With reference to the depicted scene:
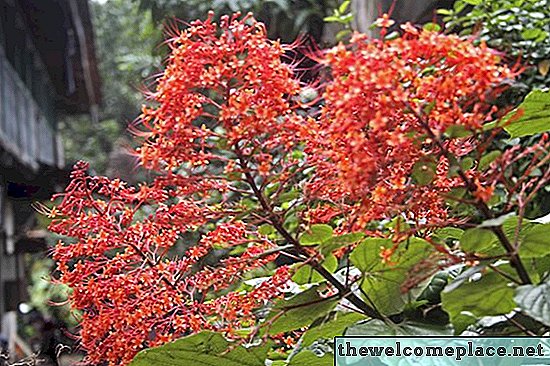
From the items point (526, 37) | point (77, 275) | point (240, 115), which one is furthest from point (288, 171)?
A: point (526, 37)

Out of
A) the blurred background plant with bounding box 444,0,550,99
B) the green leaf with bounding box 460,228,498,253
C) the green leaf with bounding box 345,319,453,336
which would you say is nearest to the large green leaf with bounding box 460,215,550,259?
the green leaf with bounding box 460,228,498,253

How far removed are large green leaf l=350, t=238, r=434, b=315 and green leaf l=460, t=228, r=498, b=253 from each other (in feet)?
0.21

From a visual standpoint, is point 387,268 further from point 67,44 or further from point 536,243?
point 67,44

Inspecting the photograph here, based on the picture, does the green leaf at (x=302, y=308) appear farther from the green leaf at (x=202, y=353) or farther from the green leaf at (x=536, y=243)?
the green leaf at (x=536, y=243)

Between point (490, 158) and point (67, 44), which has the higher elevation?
point (490, 158)

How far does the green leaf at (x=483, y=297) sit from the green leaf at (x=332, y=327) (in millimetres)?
194

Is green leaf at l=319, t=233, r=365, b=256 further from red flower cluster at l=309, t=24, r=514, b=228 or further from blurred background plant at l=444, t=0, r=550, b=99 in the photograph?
blurred background plant at l=444, t=0, r=550, b=99

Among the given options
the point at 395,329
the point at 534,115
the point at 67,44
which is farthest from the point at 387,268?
the point at 67,44

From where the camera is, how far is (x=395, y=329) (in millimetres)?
939

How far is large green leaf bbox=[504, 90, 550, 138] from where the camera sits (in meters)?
1.07

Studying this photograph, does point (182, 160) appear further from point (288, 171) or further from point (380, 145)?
point (380, 145)

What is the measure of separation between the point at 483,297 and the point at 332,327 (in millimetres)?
242

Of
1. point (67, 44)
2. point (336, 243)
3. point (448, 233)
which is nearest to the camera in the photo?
point (336, 243)

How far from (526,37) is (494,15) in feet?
0.58
